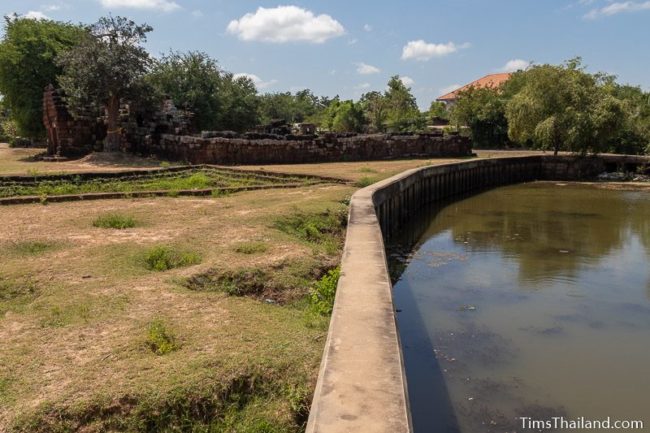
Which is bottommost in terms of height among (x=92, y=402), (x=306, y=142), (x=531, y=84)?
(x=92, y=402)

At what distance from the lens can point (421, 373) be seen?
6.46 metres

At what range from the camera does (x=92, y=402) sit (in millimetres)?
3578

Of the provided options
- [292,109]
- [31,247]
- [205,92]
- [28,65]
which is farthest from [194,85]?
[292,109]

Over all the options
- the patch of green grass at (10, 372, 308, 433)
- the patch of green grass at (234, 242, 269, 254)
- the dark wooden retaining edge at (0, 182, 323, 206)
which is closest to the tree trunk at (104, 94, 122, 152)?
the dark wooden retaining edge at (0, 182, 323, 206)

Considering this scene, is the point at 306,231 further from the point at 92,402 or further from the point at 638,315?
the point at 92,402

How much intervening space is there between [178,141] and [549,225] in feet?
49.0

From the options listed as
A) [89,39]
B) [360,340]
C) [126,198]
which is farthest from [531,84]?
[360,340]

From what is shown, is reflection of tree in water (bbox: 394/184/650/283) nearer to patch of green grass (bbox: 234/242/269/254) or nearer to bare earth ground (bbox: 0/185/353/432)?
patch of green grass (bbox: 234/242/269/254)

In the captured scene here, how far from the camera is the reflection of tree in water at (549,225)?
12609 millimetres

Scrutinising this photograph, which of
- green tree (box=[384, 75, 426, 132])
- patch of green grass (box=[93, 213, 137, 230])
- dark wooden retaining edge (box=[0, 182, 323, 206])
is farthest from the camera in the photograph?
green tree (box=[384, 75, 426, 132])

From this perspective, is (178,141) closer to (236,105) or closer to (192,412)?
(236,105)

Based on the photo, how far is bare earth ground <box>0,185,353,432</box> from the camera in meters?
3.84

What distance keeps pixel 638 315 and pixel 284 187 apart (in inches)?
384

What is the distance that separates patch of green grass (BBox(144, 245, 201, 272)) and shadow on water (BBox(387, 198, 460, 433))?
10.0 feet
